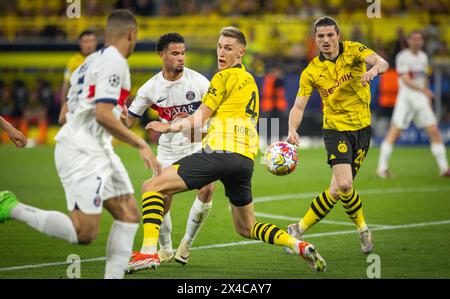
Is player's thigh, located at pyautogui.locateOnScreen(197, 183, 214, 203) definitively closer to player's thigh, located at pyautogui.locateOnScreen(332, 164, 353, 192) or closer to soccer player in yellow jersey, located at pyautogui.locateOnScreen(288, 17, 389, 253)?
soccer player in yellow jersey, located at pyautogui.locateOnScreen(288, 17, 389, 253)

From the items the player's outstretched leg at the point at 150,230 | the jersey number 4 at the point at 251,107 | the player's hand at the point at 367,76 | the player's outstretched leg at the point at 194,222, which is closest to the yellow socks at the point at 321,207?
the player's outstretched leg at the point at 194,222

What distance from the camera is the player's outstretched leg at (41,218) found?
23.3 ft

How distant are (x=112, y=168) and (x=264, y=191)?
880cm

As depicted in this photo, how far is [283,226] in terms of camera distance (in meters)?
11.7

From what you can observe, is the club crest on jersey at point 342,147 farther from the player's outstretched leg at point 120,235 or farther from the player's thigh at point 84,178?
the player's thigh at point 84,178

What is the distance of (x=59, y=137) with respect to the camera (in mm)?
7266

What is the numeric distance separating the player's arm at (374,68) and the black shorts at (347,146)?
82 cm

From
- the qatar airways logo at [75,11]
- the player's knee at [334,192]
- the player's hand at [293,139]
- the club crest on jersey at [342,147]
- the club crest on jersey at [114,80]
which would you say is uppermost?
the qatar airways logo at [75,11]

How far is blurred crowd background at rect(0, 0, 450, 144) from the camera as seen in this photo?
2553cm

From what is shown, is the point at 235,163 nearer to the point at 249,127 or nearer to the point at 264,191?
the point at 249,127

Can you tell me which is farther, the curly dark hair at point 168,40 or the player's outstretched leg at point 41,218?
the curly dark hair at point 168,40

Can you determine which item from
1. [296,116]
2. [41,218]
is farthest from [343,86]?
[41,218]

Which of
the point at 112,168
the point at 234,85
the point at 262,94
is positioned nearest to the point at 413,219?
the point at 234,85

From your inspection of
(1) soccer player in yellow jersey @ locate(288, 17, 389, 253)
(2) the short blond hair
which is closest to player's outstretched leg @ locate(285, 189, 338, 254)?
(1) soccer player in yellow jersey @ locate(288, 17, 389, 253)
